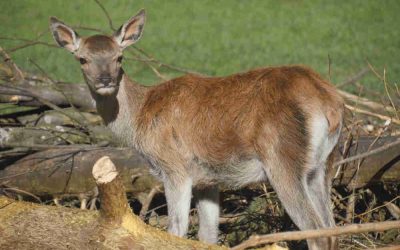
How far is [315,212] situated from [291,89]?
1.06 m

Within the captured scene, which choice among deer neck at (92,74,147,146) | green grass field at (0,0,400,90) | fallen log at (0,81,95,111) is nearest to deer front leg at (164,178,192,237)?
deer neck at (92,74,147,146)

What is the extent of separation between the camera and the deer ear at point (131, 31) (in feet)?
26.0

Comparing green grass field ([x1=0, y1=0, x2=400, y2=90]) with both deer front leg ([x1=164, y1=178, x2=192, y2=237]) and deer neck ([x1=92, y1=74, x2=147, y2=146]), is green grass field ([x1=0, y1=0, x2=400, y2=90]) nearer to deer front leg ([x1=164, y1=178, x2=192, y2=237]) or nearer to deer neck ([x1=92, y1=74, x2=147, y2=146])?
deer neck ([x1=92, y1=74, x2=147, y2=146])

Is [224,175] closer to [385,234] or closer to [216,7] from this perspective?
[385,234]

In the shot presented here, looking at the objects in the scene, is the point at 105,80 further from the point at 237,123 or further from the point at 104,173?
the point at 104,173

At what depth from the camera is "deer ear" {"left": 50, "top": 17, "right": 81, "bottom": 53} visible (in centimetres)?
780

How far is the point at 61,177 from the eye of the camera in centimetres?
839

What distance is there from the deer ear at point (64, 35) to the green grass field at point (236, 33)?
7309 mm

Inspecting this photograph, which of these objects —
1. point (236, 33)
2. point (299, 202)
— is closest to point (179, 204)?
point (299, 202)

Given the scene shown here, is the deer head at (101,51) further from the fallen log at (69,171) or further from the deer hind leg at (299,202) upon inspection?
the deer hind leg at (299,202)

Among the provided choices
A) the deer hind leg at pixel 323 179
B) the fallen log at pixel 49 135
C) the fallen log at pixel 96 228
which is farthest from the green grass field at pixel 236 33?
the fallen log at pixel 96 228

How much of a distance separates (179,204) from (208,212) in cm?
58

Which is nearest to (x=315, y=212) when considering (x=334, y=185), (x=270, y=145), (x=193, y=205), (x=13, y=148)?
(x=270, y=145)

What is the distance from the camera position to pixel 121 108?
776 cm
